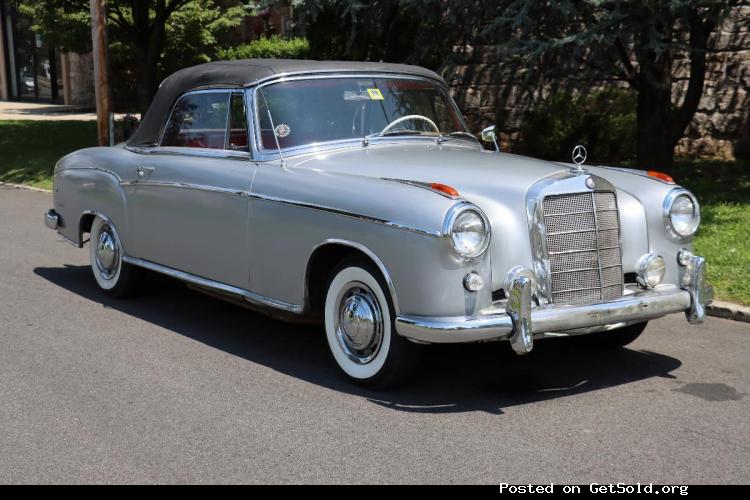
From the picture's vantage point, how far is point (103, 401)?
16.6 ft

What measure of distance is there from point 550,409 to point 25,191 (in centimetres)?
1155

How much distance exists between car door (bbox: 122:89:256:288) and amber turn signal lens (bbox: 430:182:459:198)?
54.6 inches

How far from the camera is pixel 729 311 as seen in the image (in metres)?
6.85

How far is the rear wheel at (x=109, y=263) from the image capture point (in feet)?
23.9

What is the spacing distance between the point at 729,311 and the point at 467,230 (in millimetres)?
2967

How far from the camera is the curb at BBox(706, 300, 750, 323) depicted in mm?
6758

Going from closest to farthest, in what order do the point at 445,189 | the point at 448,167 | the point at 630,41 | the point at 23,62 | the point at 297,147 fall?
the point at 445,189, the point at 448,167, the point at 297,147, the point at 630,41, the point at 23,62

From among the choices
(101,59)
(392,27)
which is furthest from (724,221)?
(101,59)

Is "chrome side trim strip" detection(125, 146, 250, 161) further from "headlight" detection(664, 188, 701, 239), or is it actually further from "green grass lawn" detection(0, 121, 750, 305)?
"green grass lawn" detection(0, 121, 750, 305)

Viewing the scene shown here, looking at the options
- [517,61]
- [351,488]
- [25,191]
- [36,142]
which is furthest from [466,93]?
[351,488]

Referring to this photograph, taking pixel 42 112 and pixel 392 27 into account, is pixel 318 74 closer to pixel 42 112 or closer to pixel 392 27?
pixel 392 27

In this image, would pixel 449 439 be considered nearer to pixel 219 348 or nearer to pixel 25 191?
pixel 219 348

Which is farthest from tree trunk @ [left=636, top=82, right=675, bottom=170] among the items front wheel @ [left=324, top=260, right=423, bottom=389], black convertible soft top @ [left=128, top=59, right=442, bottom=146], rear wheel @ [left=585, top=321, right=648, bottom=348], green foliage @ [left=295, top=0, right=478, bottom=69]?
front wheel @ [left=324, top=260, right=423, bottom=389]

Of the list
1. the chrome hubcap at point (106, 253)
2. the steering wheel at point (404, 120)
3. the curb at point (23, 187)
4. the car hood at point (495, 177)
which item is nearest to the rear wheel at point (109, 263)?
the chrome hubcap at point (106, 253)
